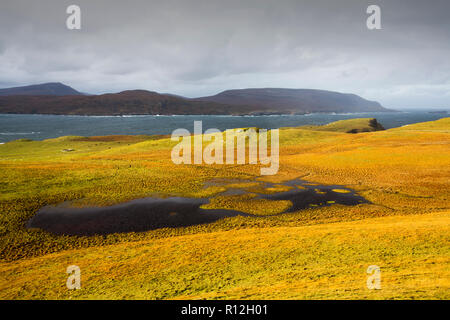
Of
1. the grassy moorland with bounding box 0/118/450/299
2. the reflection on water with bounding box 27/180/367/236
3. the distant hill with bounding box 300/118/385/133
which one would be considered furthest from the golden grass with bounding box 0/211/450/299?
the distant hill with bounding box 300/118/385/133
